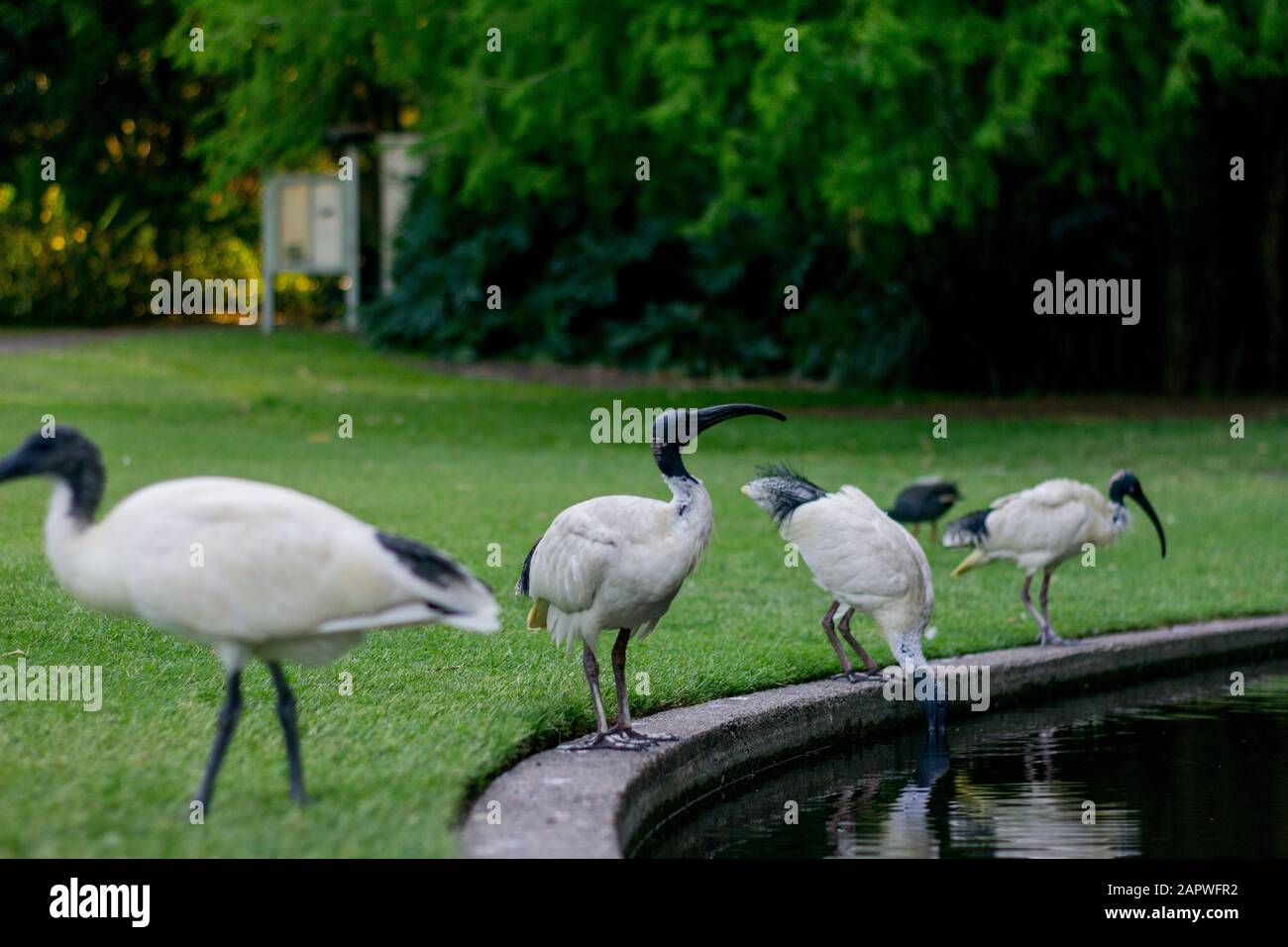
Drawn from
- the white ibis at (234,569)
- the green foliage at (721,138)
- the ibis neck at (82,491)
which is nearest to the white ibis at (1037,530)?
the white ibis at (234,569)

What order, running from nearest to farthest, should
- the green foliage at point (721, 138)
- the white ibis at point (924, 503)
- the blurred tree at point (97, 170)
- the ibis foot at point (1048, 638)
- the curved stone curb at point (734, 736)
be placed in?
the curved stone curb at point (734, 736) → the ibis foot at point (1048, 638) → the white ibis at point (924, 503) → the green foliage at point (721, 138) → the blurred tree at point (97, 170)

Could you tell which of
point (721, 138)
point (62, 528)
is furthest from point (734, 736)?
point (721, 138)

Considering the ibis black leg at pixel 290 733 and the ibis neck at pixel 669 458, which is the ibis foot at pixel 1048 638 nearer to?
the ibis neck at pixel 669 458

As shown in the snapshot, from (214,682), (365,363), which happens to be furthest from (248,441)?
(214,682)

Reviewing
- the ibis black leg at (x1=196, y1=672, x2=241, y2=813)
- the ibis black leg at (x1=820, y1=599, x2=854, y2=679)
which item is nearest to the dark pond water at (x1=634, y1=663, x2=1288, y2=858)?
the ibis black leg at (x1=820, y1=599, x2=854, y2=679)

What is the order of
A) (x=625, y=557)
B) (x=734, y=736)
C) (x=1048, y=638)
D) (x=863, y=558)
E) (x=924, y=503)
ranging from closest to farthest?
(x=625, y=557), (x=734, y=736), (x=863, y=558), (x=1048, y=638), (x=924, y=503)

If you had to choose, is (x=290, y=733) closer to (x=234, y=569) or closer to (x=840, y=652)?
(x=234, y=569)

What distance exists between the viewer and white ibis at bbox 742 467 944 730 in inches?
308

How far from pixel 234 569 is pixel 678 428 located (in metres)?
2.07

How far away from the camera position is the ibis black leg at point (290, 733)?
539 centimetres

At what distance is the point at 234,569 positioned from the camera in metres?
5.15

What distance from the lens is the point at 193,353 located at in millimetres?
26328

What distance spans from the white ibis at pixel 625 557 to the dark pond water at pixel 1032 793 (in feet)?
2.05

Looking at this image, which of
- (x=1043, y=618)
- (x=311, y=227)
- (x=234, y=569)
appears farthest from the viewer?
(x=311, y=227)
